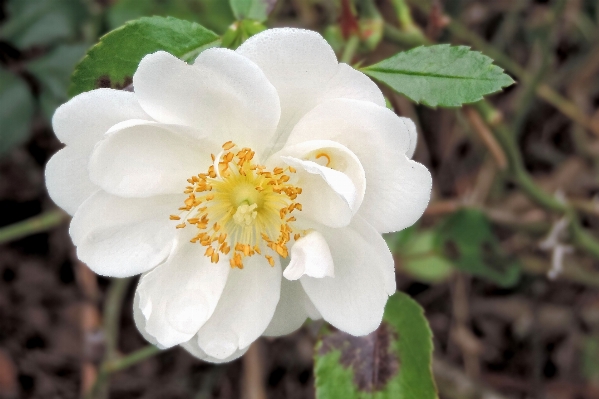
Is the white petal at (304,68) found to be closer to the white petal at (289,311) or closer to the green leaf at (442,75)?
the green leaf at (442,75)

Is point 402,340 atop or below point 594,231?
atop

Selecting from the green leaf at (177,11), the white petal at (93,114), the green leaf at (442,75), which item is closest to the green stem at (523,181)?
the green leaf at (442,75)

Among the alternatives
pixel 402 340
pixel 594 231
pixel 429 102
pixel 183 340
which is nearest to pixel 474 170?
pixel 594 231

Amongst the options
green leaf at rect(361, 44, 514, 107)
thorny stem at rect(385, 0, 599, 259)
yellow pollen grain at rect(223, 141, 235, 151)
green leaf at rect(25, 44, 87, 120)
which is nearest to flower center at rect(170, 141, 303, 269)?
yellow pollen grain at rect(223, 141, 235, 151)

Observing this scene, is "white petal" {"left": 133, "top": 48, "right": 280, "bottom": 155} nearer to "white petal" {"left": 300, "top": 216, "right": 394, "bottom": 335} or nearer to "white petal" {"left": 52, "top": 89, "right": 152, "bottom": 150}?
"white petal" {"left": 52, "top": 89, "right": 152, "bottom": 150}

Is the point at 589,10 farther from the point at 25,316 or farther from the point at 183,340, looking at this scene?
the point at 25,316

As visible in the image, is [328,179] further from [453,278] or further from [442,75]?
[453,278]
